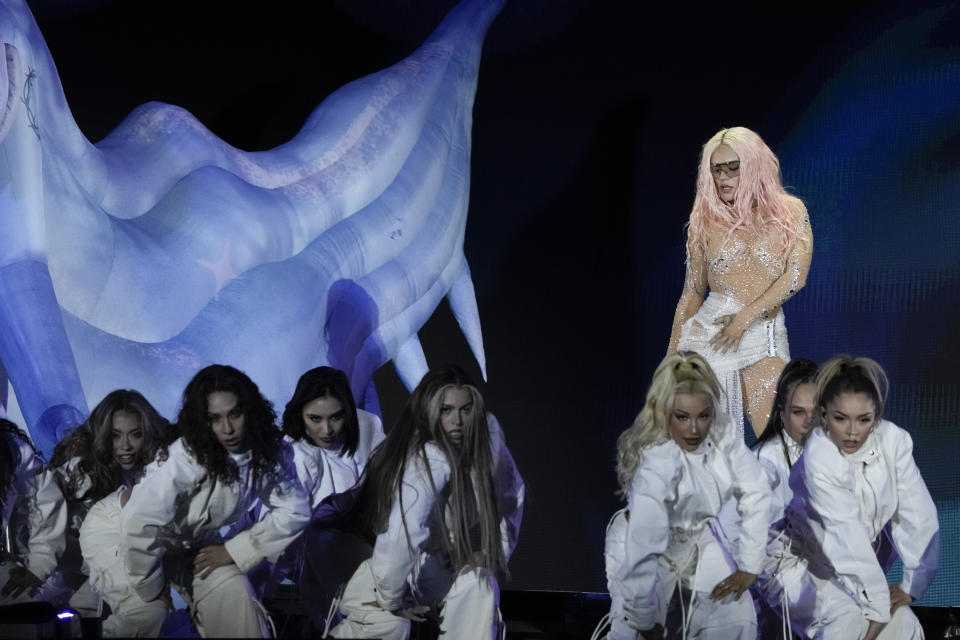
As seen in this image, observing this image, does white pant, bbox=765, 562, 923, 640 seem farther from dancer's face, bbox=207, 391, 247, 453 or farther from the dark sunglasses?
dancer's face, bbox=207, 391, 247, 453

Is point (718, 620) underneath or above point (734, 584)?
underneath

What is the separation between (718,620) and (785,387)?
0.94 meters

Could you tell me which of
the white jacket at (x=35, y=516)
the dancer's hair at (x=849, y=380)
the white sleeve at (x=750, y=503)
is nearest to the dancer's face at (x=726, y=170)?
the dancer's hair at (x=849, y=380)

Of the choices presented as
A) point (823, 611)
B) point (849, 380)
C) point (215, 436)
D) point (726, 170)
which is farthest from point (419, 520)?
point (726, 170)

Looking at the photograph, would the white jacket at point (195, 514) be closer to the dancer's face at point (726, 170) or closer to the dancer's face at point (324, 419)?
the dancer's face at point (324, 419)

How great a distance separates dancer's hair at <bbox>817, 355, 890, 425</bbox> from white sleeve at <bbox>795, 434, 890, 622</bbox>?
0.49 ft

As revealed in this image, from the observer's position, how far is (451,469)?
364cm

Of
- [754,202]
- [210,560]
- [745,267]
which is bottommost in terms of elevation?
[210,560]

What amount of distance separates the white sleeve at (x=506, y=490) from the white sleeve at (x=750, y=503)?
0.72m

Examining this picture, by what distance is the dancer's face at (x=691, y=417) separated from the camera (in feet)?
11.3

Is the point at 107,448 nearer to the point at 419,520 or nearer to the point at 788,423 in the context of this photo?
the point at 419,520

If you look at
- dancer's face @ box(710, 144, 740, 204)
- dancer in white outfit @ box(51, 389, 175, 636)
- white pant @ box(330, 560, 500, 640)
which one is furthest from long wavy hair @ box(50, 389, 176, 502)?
dancer's face @ box(710, 144, 740, 204)

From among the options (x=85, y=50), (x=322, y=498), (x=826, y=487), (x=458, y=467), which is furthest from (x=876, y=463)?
(x=85, y=50)

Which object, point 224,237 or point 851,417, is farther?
point 224,237
